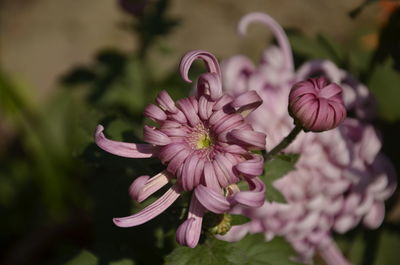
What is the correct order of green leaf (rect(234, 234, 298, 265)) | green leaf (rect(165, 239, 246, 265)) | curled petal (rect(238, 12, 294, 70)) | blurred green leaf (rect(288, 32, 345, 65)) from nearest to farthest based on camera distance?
green leaf (rect(165, 239, 246, 265)) → green leaf (rect(234, 234, 298, 265)) → curled petal (rect(238, 12, 294, 70)) → blurred green leaf (rect(288, 32, 345, 65))

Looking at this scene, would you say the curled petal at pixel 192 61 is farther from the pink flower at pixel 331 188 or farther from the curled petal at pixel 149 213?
the pink flower at pixel 331 188

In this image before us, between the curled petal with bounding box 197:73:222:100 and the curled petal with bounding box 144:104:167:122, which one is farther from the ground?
the curled petal with bounding box 197:73:222:100

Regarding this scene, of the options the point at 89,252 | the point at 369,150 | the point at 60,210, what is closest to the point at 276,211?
the point at 369,150

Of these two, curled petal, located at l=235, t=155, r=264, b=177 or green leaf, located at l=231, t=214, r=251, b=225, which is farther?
green leaf, located at l=231, t=214, r=251, b=225

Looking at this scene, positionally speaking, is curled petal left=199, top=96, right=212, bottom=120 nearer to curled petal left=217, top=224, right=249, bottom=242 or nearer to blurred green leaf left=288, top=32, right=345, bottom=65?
curled petal left=217, top=224, right=249, bottom=242

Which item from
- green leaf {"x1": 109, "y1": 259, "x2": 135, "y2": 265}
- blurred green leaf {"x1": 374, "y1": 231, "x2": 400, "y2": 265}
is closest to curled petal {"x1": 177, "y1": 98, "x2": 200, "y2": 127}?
green leaf {"x1": 109, "y1": 259, "x2": 135, "y2": 265}

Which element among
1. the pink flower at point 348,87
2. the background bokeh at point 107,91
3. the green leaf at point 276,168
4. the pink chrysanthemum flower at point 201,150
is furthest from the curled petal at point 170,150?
the pink flower at point 348,87
